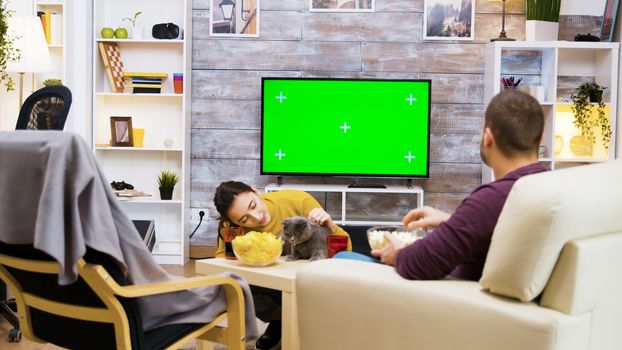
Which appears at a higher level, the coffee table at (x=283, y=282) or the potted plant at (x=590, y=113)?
the potted plant at (x=590, y=113)

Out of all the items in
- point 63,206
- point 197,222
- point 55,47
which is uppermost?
point 55,47

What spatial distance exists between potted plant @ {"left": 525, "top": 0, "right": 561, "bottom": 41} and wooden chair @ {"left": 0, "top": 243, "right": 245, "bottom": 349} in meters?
3.95

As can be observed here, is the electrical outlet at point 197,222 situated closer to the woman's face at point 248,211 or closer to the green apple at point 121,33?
the green apple at point 121,33

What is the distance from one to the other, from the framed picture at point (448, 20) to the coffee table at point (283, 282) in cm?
341

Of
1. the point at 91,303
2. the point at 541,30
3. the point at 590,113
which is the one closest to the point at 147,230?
the point at 541,30

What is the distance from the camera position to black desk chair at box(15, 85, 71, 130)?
4082 millimetres

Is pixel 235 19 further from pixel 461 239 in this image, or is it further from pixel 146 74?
pixel 461 239

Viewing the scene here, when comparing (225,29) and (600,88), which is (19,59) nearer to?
(225,29)

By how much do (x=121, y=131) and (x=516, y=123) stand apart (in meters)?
4.11

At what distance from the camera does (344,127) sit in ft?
18.7

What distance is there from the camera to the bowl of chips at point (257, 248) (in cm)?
274

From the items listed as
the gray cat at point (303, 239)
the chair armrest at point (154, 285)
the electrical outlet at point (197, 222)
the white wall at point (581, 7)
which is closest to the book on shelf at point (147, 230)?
the electrical outlet at point (197, 222)

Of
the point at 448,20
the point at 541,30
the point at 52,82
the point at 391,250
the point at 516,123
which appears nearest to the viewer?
the point at 516,123

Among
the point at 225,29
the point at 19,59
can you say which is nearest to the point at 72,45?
the point at 19,59
